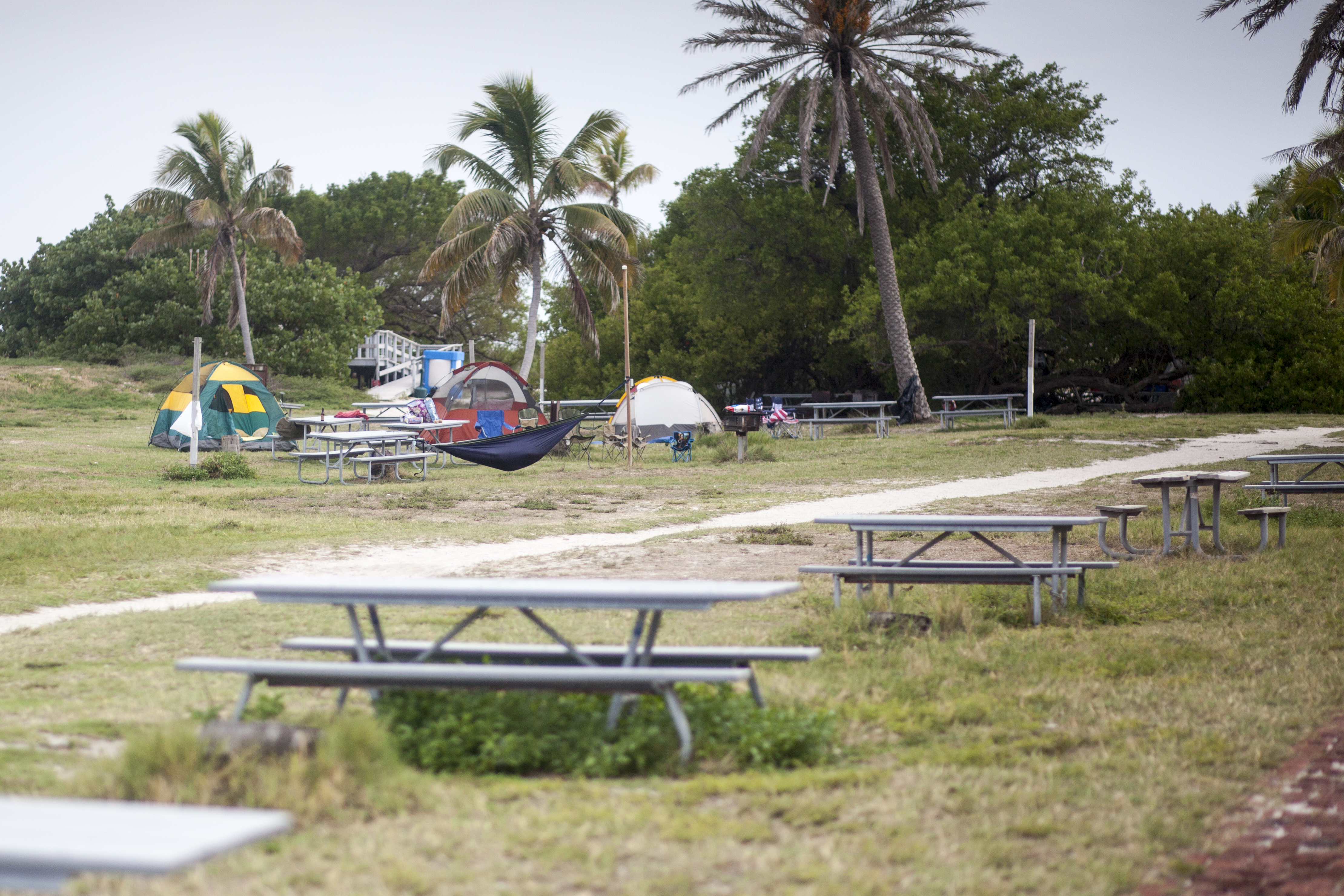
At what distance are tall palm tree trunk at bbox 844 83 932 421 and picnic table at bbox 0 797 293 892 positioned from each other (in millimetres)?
24512

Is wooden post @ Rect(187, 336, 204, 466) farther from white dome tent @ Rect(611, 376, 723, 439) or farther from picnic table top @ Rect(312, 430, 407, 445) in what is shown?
white dome tent @ Rect(611, 376, 723, 439)

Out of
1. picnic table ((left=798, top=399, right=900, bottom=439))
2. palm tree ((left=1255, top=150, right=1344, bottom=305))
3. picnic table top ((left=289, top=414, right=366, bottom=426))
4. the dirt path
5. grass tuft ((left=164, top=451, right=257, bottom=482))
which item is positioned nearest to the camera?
the dirt path

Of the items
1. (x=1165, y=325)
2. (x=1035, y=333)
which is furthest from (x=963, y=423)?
(x=1165, y=325)

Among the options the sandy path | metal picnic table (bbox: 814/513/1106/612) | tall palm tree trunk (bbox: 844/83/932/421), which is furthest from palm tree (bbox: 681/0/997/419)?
metal picnic table (bbox: 814/513/1106/612)

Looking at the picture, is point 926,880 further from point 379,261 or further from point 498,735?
point 379,261

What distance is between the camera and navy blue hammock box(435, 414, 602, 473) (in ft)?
52.2

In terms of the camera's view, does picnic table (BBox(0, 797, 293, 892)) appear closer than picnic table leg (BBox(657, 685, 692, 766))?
Yes

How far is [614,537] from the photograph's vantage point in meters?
10.4

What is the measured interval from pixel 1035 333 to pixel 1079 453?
39.9 ft

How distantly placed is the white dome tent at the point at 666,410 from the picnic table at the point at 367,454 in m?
6.85

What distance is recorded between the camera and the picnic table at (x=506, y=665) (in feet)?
12.6

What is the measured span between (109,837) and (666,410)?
865 inches

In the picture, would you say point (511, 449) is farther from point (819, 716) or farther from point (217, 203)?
point (217, 203)

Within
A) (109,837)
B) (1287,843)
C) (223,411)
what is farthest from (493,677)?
(223,411)
